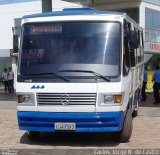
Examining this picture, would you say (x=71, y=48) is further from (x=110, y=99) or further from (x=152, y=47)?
(x=152, y=47)

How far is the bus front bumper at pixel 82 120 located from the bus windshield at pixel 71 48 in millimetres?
838

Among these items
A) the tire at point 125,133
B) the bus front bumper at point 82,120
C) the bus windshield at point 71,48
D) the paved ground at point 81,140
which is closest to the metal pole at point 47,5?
the paved ground at point 81,140

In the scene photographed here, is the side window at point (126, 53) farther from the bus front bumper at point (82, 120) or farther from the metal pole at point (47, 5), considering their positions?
the metal pole at point (47, 5)

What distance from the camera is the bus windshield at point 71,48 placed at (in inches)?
380

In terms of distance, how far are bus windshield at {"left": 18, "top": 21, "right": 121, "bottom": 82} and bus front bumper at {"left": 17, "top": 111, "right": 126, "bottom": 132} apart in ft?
2.75

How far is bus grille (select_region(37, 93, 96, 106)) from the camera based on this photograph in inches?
369

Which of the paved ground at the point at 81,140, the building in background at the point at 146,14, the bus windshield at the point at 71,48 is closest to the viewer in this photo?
the bus windshield at the point at 71,48

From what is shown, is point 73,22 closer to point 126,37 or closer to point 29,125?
point 126,37

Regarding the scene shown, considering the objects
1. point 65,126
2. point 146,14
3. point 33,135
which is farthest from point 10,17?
point 65,126

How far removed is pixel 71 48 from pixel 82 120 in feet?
5.36

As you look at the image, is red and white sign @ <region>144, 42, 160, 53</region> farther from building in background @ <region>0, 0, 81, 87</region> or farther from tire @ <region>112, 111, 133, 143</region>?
tire @ <region>112, 111, 133, 143</region>

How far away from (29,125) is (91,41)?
89.0 inches

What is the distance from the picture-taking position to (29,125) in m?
9.70

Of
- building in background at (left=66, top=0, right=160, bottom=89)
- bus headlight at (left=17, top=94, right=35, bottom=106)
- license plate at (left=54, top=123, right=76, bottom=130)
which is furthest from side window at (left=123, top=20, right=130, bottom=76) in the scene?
building in background at (left=66, top=0, right=160, bottom=89)
